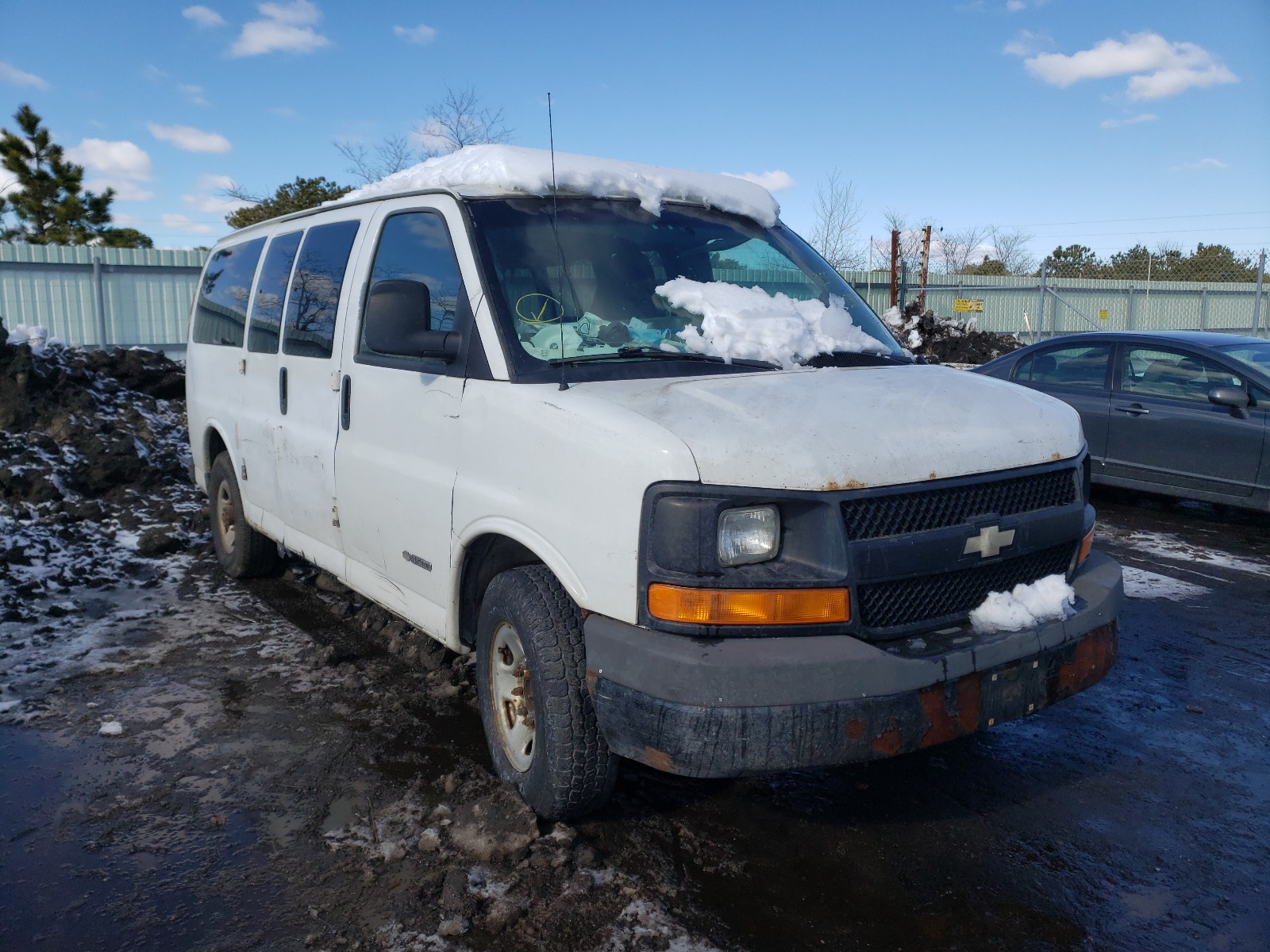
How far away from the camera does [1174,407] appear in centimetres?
799

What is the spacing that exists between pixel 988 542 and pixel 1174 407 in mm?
5965

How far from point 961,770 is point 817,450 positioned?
1680 mm

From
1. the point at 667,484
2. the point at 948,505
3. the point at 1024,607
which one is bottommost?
the point at 1024,607

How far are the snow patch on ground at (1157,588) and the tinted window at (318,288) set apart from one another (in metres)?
4.65

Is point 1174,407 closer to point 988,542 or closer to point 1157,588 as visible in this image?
point 1157,588

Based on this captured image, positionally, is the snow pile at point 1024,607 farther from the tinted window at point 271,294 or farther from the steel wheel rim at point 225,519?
the steel wheel rim at point 225,519

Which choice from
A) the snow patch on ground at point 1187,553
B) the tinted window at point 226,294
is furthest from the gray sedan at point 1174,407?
the tinted window at point 226,294

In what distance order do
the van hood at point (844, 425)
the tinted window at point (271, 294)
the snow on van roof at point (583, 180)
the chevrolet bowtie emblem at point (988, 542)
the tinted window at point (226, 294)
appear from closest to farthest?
the van hood at point (844, 425), the chevrolet bowtie emblem at point (988, 542), the snow on van roof at point (583, 180), the tinted window at point (271, 294), the tinted window at point (226, 294)

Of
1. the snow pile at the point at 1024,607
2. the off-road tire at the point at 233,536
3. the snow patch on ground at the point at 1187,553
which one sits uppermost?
the snow pile at the point at 1024,607

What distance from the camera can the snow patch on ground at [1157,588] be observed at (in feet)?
19.8

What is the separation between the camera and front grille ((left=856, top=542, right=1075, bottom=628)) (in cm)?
287

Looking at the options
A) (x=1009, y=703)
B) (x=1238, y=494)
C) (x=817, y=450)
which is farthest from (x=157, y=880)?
(x=1238, y=494)

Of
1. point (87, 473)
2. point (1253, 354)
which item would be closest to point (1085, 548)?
point (1253, 354)

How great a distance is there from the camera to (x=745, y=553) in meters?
2.77
